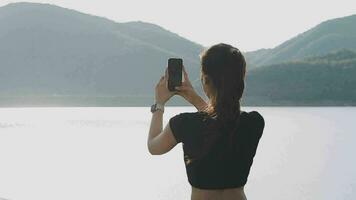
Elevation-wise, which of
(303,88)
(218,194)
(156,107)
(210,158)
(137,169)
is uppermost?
(156,107)

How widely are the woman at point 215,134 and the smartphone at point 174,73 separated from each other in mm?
173

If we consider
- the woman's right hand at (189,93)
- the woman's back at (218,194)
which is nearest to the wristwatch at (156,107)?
the woman's right hand at (189,93)

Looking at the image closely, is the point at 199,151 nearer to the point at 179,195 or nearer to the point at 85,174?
the point at 179,195

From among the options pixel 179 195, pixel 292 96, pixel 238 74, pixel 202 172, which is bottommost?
pixel 292 96

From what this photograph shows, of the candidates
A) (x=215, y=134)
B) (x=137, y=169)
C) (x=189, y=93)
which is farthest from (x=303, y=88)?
(x=215, y=134)

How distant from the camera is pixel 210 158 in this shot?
3.24 meters

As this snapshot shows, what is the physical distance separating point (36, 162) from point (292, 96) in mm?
142393

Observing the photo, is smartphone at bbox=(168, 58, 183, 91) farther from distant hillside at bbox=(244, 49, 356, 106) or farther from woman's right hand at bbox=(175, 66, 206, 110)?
distant hillside at bbox=(244, 49, 356, 106)

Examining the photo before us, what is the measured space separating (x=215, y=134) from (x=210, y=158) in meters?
0.13

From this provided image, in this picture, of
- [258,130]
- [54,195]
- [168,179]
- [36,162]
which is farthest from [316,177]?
[258,130]

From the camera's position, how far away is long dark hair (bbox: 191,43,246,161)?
3.18 m

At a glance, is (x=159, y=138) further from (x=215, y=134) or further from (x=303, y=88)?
(x=303, y=88)

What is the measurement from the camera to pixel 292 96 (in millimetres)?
193875

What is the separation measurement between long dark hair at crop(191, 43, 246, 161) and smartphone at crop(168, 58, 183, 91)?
0.18 metres
